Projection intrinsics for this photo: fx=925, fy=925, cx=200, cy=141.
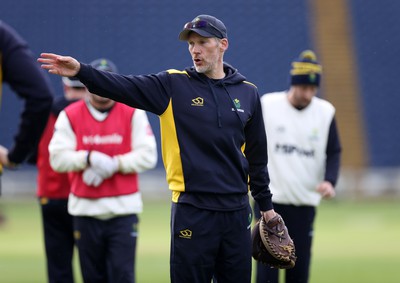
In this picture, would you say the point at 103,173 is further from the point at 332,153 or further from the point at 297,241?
the point at 332,153

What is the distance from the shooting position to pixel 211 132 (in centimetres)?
524

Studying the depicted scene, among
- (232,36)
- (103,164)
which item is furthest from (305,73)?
(232,36)

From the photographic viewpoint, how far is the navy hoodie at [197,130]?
523 cm

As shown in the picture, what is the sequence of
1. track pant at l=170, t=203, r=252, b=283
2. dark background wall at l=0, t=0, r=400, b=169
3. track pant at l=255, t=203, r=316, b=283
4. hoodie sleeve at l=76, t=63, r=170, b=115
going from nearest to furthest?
hoodie sleeve at l=76, t=63, r=170, b=115, track pant at l=170, t=203, r=252, b=283, track pant at l=255, t=203, r=316, b=283, dark background wall at l=0, t=0, r=400, b=169

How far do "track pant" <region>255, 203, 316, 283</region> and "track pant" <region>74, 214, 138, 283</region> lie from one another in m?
1.08

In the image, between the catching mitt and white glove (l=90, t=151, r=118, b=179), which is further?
white glove (l=90, t=151, r=118, b=179)

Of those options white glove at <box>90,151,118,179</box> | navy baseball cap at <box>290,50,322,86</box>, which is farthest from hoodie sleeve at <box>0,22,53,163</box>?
navy baseball cap at <box>290,50,322,86</box>

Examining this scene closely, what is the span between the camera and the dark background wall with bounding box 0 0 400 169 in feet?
67.1

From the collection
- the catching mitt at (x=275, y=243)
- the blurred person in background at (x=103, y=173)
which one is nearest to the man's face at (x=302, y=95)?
the blurred person in background at (x=103, y=173)

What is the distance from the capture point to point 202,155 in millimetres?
5258

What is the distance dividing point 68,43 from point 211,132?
15817 millimetres

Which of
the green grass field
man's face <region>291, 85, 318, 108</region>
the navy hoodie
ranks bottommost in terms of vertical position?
the green grass field

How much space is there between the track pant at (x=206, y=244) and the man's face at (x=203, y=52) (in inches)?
31.6

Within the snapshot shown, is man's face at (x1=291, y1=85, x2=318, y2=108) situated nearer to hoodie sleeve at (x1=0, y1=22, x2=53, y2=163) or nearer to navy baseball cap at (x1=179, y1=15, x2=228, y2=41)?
navy baseball cap at (x1=179, y1=15, x2=228, y2=41)
